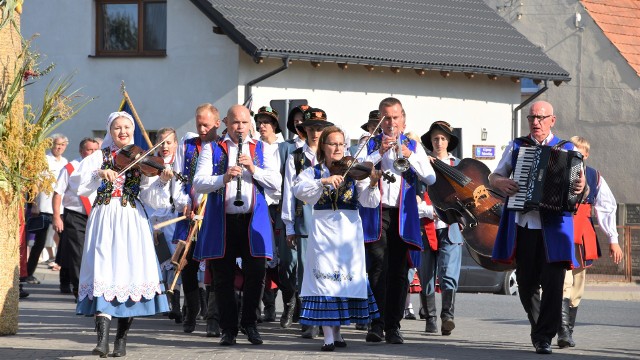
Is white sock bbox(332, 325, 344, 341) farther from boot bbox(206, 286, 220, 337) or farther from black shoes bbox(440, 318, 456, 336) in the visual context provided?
black shoes bbox(440, 318, 456, 336)

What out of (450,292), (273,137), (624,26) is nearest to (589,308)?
(450,292)

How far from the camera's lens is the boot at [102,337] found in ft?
34.9

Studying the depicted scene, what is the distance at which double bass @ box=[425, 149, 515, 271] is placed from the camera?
12133 millimetres

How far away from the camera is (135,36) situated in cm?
2708

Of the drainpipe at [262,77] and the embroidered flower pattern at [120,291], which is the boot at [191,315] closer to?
the embroidered flower pattern at [120,291]

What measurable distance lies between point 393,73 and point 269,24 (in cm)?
357

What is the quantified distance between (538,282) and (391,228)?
4.23 ft

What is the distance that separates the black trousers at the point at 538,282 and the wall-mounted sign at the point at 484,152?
66.0ft

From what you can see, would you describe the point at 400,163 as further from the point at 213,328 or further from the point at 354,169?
the point at 213,328

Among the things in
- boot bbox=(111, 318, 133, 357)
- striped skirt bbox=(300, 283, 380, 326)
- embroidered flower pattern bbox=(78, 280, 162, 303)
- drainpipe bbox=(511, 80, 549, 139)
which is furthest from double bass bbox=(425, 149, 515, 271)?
drainpipe bbox=(511, 80, 549, 139)

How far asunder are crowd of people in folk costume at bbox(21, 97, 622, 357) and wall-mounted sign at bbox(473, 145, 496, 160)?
61.5 feet

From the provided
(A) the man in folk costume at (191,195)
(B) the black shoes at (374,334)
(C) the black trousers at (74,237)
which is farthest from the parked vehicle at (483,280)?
(B) the black shoes at (374,334)

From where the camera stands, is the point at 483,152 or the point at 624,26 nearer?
the point at 483,152

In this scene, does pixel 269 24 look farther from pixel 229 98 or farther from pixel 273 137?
pixel 273 137
